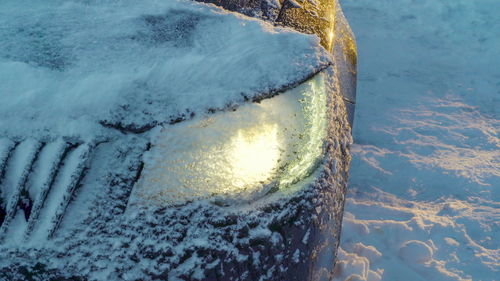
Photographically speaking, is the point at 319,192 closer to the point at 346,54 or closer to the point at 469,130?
the point at 346,54

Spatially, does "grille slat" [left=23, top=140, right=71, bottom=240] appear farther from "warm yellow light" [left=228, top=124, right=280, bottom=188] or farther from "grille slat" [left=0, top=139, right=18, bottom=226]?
"warm yellow light" [left=228, top=124, right=280, bottom=188]

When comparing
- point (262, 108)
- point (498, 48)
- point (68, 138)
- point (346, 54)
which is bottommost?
point (68, 138)

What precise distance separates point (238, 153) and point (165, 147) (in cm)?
21

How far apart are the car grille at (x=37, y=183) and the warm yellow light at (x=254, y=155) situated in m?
0.40

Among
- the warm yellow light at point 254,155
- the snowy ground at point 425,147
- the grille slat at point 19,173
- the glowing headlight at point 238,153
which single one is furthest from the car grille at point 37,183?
the snowy ground at point 425,147

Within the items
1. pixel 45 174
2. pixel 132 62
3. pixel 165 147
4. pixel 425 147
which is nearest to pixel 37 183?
pixel 45 174

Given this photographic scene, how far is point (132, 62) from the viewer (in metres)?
1.28

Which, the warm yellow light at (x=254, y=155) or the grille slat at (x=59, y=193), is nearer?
the grille slat at (x=59, y=193)

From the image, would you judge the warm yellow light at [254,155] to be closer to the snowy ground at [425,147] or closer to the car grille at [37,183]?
the car grille at [37,183]

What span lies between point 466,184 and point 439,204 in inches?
11.2

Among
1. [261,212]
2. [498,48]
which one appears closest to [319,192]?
[261,212]

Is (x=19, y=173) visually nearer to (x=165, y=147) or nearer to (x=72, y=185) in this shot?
(x=72, y=185)

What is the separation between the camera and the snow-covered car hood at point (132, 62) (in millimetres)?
1118

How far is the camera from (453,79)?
3426 mm
